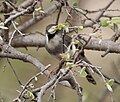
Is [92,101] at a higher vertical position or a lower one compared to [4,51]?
lower

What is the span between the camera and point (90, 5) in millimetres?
2789

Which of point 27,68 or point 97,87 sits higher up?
point 27,68

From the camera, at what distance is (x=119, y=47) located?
1.93 meters

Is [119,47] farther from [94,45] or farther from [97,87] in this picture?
[97,87]

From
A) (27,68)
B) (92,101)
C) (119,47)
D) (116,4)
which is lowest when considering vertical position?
(92,101)

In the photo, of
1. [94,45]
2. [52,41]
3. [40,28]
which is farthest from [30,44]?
[40,28]

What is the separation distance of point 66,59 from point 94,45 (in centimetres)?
80

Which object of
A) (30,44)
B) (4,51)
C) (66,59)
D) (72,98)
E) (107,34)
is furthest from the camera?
(72,98)

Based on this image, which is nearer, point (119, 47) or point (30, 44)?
point (119, 47)

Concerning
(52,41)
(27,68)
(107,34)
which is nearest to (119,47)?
(52,41)

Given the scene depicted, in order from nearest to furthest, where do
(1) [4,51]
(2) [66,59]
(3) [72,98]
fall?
(2) [66,59]
(1) [4,51]
(3) [72,98]

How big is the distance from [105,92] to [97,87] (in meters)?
0.11

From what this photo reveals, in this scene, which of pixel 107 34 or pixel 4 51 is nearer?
pixel 4 51

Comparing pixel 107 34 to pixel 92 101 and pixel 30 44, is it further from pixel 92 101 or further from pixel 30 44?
pixel 30 44
